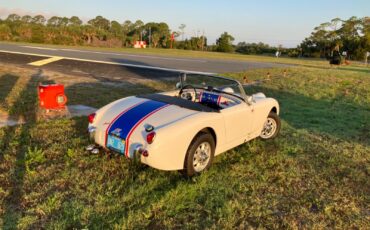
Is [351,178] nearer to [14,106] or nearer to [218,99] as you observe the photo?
[218,99]

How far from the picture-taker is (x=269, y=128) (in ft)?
17.9

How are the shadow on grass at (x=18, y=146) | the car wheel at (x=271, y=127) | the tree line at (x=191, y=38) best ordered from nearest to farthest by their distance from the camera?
the shadow on grass at (x=18, y=146), the car wheel at (x=271, y=127), the tree line at (x=191, y=38)

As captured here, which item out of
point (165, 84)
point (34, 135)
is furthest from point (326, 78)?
point (34, 135)

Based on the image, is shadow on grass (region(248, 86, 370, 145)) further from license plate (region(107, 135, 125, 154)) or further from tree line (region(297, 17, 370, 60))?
tree line (region(297, 17, 370, 60))

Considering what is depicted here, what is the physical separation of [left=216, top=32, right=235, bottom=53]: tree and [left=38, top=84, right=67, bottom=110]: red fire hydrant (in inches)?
2176

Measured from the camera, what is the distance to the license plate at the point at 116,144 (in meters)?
3.63

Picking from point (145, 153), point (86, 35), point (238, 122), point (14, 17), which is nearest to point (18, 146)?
point (145, 153)

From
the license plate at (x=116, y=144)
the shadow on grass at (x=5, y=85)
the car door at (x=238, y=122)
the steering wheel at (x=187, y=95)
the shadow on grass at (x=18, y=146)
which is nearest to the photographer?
the shadow on grass at (x=18, y=146)

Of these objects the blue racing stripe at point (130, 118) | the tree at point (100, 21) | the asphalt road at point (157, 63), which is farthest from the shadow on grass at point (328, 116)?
the tree at point (100, 21)

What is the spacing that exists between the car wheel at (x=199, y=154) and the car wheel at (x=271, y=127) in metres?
1.78

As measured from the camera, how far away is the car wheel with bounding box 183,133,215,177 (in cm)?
365

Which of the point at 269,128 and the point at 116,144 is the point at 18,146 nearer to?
the point at 116,144

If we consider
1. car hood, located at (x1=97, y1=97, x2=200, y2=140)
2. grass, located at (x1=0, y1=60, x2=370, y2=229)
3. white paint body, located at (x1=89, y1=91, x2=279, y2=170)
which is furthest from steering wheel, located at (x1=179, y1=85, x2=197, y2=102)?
grass, located at (x1=0, y1=60, x2=370, y2=229)

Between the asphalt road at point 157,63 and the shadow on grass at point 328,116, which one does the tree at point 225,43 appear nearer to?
the asphalt road at point 157,63
